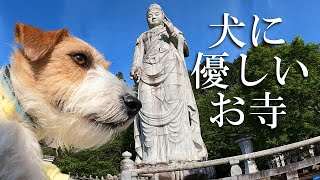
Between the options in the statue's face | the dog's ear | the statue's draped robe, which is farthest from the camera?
the statue's face

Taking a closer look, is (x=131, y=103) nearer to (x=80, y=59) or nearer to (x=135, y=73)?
(x=80, y=59)

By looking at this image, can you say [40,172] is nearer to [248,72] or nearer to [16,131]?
[16,131]

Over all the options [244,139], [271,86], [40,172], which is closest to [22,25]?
[40,172]

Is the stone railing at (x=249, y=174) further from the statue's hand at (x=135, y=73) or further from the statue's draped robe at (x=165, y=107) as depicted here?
the statue's hand at (x=135, y=73)

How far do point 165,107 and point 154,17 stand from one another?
2.97m

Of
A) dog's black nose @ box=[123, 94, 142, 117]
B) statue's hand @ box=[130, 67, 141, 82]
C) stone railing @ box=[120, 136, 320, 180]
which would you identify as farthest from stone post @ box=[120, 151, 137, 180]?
dog's black nose @ box=[123, 94, 142, 117]

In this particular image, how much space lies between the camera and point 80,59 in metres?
2.37

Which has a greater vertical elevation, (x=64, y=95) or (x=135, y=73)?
(x=135, y=73)

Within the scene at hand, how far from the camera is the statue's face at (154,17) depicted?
12406 mm

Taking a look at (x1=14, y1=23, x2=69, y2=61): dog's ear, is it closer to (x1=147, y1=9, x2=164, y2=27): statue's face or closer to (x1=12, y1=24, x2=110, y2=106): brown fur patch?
(x1=12, y1=24, x2=110, y2=106): brown fur patch

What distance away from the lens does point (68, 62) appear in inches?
90.3

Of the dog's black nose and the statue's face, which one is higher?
the statue's face

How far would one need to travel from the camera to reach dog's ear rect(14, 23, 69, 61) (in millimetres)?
2199

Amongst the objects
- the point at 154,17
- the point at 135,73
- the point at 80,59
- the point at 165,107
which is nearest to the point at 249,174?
the point at 165,107
